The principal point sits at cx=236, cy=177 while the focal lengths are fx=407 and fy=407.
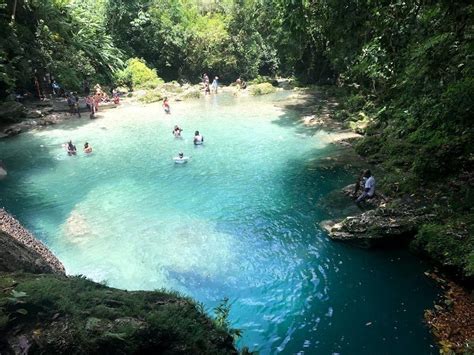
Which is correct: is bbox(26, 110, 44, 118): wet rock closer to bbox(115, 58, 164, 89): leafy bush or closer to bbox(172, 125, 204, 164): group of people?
bbox(172, 125, 204, 164): group of people

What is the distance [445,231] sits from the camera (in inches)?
449

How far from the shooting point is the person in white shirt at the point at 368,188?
14.9 meters

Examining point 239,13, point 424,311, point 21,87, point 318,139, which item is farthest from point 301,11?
point 239,13

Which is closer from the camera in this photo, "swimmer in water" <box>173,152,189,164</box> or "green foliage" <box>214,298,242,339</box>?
"green foliage" <box>214,298,242,339</box>

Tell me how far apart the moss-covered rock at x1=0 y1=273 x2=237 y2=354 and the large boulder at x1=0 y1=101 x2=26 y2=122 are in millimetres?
25747

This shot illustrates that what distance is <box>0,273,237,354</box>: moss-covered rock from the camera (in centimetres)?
412

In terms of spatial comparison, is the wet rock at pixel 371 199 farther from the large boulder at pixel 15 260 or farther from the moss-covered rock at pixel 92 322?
the large boulder at pixel 15 260

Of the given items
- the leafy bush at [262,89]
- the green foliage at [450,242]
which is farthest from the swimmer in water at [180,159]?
the leafy bush at [262,89]

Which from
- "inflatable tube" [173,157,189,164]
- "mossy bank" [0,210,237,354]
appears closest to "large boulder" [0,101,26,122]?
"inflatable tube" [173,157,189,164]

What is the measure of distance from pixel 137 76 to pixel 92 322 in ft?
131

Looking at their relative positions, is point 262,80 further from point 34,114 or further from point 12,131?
point 12,131

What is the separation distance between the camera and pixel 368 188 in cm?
1502

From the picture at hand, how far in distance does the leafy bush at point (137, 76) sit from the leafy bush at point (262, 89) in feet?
32.6

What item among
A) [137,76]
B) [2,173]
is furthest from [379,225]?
[137,76]
